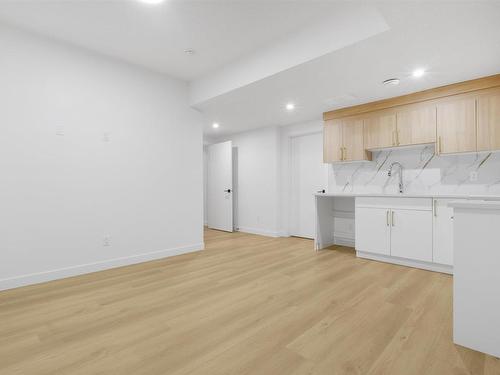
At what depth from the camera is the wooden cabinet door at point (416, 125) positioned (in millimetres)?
3498

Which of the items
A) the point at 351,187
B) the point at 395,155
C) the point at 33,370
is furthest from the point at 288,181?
the point at 33,370

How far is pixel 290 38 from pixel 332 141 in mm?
2110

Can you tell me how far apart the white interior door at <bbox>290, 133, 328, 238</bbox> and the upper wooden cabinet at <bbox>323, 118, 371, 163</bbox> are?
22.9 inches

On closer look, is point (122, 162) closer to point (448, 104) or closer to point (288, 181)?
point (288, 181)

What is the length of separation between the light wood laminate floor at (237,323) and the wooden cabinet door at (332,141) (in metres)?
2.00

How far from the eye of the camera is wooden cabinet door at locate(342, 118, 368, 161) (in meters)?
4.18

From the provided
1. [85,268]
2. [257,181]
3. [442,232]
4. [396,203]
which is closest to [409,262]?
[442,232]

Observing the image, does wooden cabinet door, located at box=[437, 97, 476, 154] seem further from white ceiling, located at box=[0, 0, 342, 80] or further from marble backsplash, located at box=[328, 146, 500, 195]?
white ceiling, located at box=[0, 0, 342, 80]

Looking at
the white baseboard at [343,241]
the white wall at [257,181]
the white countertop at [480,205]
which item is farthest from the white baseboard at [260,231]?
the white countertop at [480,205]

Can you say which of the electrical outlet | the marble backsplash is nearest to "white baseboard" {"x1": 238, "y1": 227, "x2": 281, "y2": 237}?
the marble backsplash

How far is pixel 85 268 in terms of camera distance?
3148mm

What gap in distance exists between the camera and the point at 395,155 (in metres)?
4.11

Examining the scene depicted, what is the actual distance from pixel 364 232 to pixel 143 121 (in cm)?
358

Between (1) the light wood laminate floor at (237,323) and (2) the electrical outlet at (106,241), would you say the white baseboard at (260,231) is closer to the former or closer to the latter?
(1) the light wood laminate floor at (237,323)
